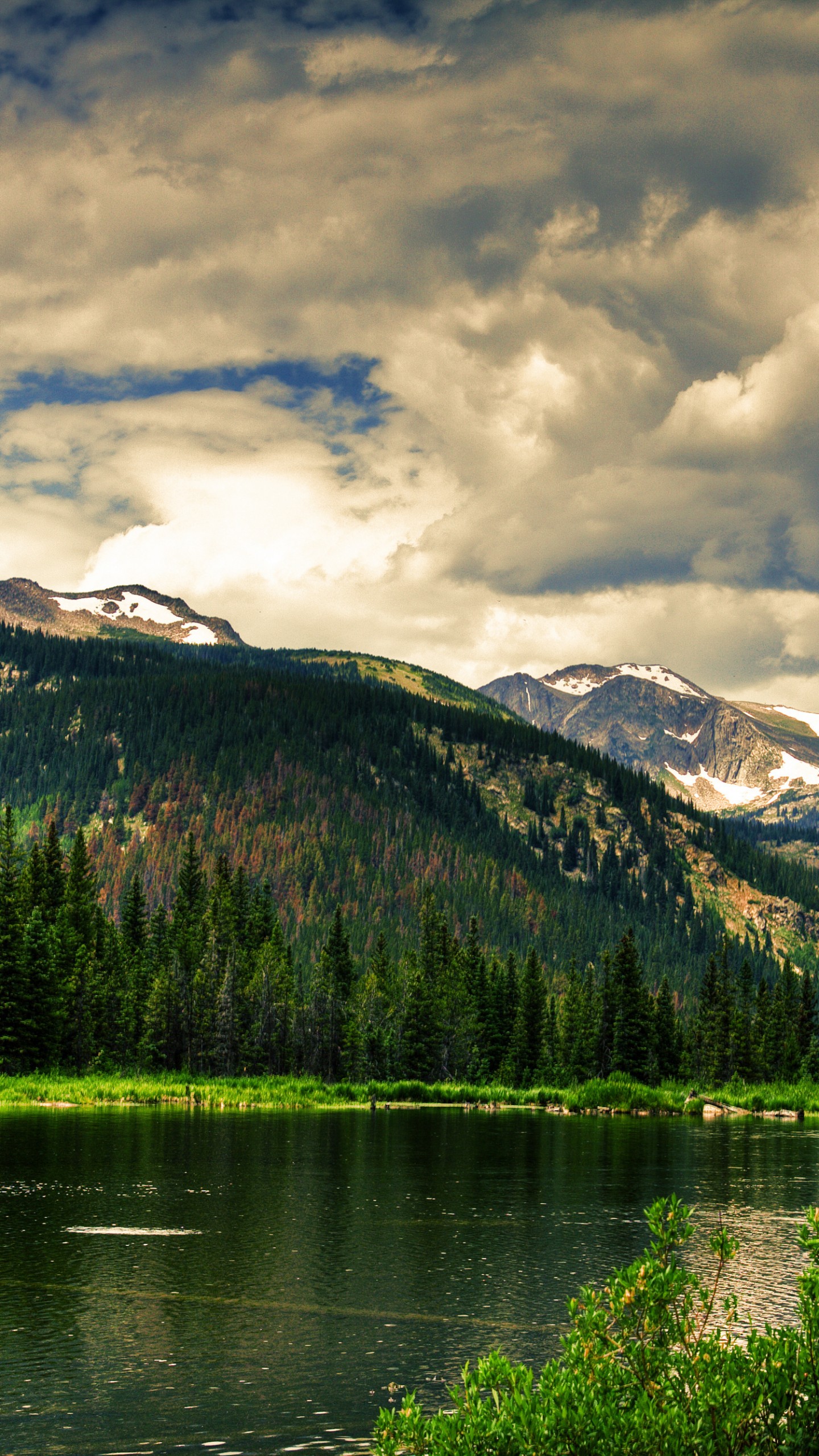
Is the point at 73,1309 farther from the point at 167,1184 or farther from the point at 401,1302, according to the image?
the point at 167,1184

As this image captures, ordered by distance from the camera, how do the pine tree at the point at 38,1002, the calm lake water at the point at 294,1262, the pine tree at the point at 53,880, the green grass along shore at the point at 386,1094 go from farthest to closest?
the pine tree at the point at 53,880 < the pine tree at the point at 38,1002 < the green grass along shore at the point at 386,1094 < the calm lake water at the point at 294,1262

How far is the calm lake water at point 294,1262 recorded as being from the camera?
26156 mm

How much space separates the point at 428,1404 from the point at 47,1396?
8.31 m

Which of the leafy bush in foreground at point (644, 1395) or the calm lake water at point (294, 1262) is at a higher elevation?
the leafy bush in foreground at point (644, 1395)

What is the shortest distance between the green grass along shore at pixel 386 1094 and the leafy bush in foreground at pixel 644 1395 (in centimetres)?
8637

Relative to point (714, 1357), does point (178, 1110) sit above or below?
below

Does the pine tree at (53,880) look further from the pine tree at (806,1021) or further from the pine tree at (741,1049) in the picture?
the pine tree at (806,1021)

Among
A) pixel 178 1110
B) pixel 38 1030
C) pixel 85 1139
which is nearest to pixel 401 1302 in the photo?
pixel 85 1139

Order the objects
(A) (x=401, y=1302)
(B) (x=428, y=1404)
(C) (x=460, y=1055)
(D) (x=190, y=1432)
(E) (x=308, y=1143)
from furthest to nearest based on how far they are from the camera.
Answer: (C) (x=460, y=1055) → (E) (x=308, y=1143) → (A) (x=401, y=1302) → (B) (x=428, y=1404) → (D) (x=190, y=1432)

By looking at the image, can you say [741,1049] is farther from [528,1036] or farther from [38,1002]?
[38,1002]

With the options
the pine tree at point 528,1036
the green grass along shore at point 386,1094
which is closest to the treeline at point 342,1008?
the pine tree at point 528,1036

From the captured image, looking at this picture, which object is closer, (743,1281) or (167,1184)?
(743,1281)

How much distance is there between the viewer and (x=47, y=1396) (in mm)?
26031

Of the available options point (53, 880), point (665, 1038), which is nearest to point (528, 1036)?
point (665, 1038)
